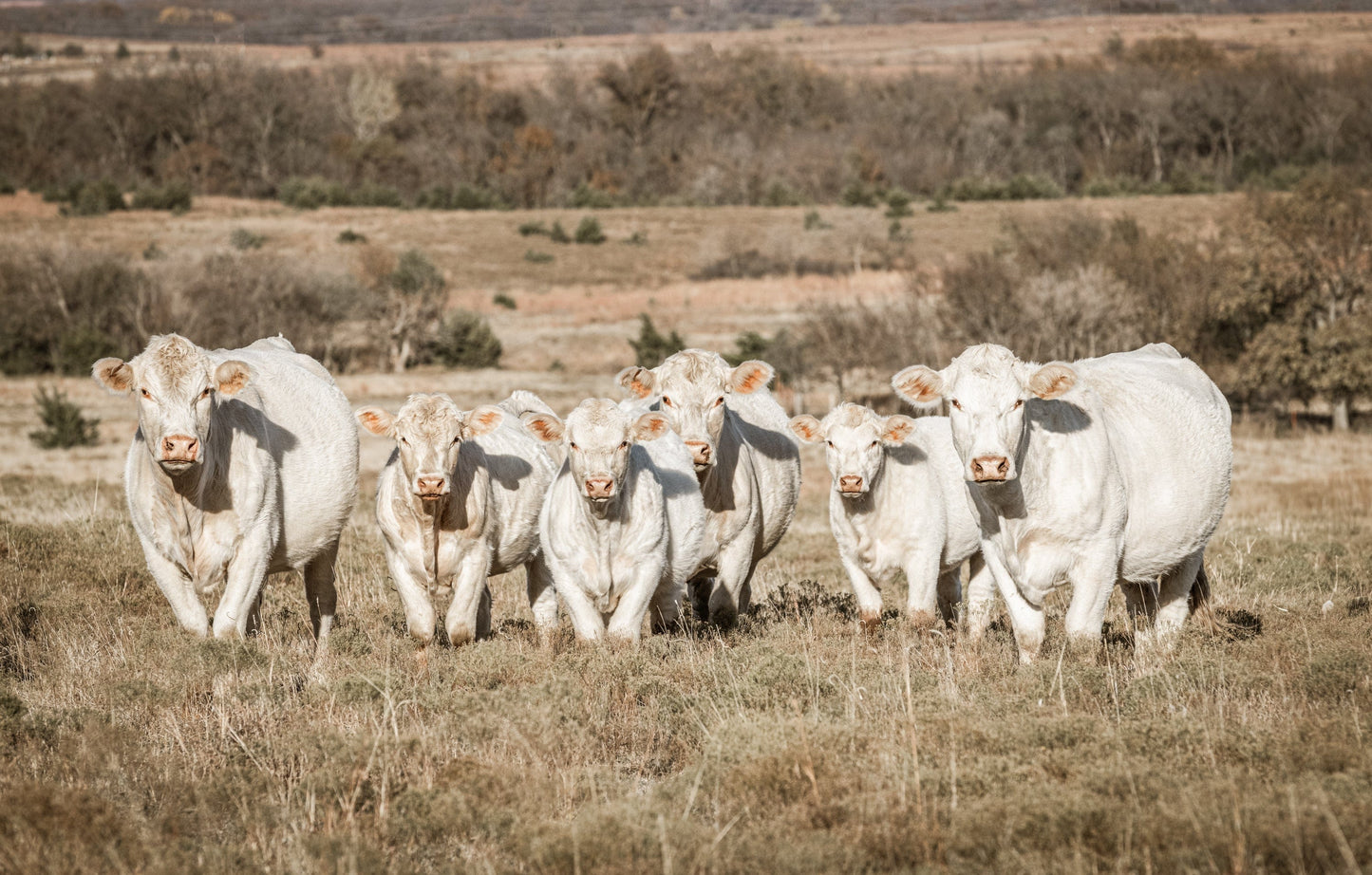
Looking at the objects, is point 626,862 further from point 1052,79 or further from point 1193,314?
point 1052,79

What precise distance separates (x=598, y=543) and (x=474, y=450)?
1502mm

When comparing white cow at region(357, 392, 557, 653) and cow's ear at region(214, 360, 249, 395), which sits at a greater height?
cow's ear at region(214, 360, 249, 395)

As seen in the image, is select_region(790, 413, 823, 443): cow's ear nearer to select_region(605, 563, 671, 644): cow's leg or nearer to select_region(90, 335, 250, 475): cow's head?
select_region(605, 563, 671, 644): cow's leg

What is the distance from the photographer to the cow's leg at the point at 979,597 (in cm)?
944

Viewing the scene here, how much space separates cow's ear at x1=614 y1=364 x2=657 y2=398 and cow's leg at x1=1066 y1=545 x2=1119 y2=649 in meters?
3.32

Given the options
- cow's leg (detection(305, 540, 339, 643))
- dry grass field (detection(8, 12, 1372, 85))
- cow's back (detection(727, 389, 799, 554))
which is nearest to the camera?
cow's leg (detection(305, 540, 339, 643))

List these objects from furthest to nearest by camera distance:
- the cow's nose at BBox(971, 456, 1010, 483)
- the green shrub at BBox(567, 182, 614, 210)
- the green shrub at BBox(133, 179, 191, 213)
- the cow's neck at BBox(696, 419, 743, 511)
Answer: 1. the green shrub at BBox(567, 182, 614, 210)
2. the green shrub at BBox(133, 179, 191, 213)
3. the cow's neck at BBox(696, 419, 743, 511)
4. the cow's nose at BBox(971, 456, 1010, 483)

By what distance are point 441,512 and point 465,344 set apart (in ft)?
134

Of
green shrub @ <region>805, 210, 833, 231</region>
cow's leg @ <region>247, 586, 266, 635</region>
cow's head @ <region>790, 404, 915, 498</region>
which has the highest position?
cow's head @ <region>790, 404, 915, 498</region>

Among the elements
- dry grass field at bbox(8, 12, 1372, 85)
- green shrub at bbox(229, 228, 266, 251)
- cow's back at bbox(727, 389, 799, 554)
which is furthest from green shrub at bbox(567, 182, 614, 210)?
cow's back at bbox(727, 389, 799, 554)

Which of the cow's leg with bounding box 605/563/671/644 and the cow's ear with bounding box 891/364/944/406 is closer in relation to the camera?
the cow's ear with bounding box 891/364/944/406

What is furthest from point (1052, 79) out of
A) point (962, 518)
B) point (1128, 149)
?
point (962, 518)

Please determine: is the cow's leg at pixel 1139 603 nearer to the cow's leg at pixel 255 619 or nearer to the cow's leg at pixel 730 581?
the cow's leg at pixel 730 581

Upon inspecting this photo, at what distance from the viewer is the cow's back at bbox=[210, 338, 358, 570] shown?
926cm
